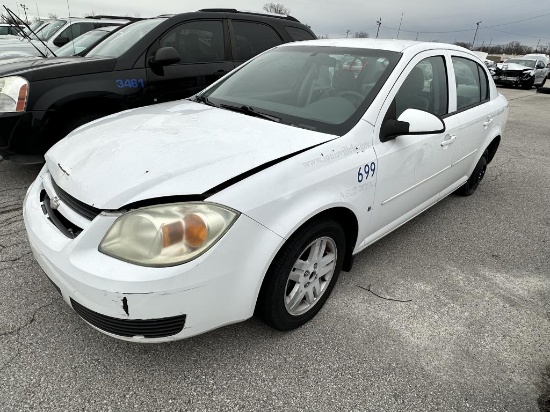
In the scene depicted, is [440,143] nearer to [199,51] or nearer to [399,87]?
[399,87]

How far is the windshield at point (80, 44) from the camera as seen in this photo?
519 centimetres

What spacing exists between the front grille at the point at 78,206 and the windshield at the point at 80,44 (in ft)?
12.2

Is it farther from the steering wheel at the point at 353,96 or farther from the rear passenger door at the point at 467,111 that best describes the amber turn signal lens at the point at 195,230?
the rear passenger door at the point at 467,111

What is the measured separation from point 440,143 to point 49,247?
8.76 ft

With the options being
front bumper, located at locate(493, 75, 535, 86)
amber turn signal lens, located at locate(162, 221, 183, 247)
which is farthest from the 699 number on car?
front bumper, located at locate(493, 75, 535, 86)

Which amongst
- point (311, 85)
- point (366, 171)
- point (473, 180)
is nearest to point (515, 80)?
point (473, 180)

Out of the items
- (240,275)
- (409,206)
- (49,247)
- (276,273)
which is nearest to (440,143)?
(409,206)

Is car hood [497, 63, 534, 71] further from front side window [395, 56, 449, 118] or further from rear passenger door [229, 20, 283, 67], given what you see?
front side window [395, 56, 449, 118]

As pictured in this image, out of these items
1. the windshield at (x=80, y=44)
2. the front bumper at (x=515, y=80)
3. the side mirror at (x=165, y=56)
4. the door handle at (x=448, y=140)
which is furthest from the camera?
the front bumper at (x=515, y=80)

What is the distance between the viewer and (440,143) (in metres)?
2.96

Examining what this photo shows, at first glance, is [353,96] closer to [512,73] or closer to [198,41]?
[198,41]

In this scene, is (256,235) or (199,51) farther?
(199,51)

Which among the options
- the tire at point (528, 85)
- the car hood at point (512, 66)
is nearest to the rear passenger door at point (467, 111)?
the car hood at point (512, 66)

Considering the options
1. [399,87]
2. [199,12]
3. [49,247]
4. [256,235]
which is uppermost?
[199,12]
